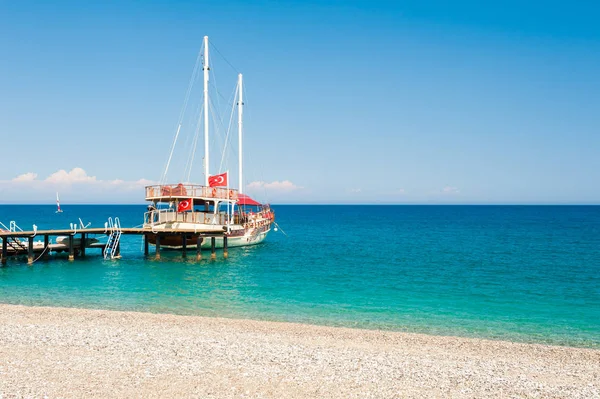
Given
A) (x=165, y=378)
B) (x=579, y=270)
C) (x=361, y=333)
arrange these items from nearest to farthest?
(x=165, y=378) < (x=361, y=333) < (x=579, y=270)

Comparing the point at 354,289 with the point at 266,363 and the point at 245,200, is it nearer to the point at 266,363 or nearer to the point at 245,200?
the point at 266,363

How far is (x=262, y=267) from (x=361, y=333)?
2127cm

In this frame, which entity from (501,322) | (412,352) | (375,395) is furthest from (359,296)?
(375,395)

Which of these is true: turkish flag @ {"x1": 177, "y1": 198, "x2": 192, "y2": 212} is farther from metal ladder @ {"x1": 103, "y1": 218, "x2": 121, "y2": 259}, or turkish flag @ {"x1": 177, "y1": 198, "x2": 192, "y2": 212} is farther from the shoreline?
the shoreline

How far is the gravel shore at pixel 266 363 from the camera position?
11.5 meters

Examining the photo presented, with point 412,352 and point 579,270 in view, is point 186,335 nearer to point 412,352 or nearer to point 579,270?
point 412,352

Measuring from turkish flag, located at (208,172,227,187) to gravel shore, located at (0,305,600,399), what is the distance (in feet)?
95.9

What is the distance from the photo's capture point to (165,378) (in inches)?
478

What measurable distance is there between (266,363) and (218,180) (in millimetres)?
35894

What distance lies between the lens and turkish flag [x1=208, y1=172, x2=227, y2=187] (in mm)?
48028

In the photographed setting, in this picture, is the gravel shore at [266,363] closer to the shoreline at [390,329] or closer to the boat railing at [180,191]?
the shoreline at [390,329]

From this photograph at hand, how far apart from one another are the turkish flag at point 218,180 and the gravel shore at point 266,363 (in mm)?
29235

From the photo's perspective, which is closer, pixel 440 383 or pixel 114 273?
pixel 440 383

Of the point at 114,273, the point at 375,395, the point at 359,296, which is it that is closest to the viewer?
the point at 375,395
